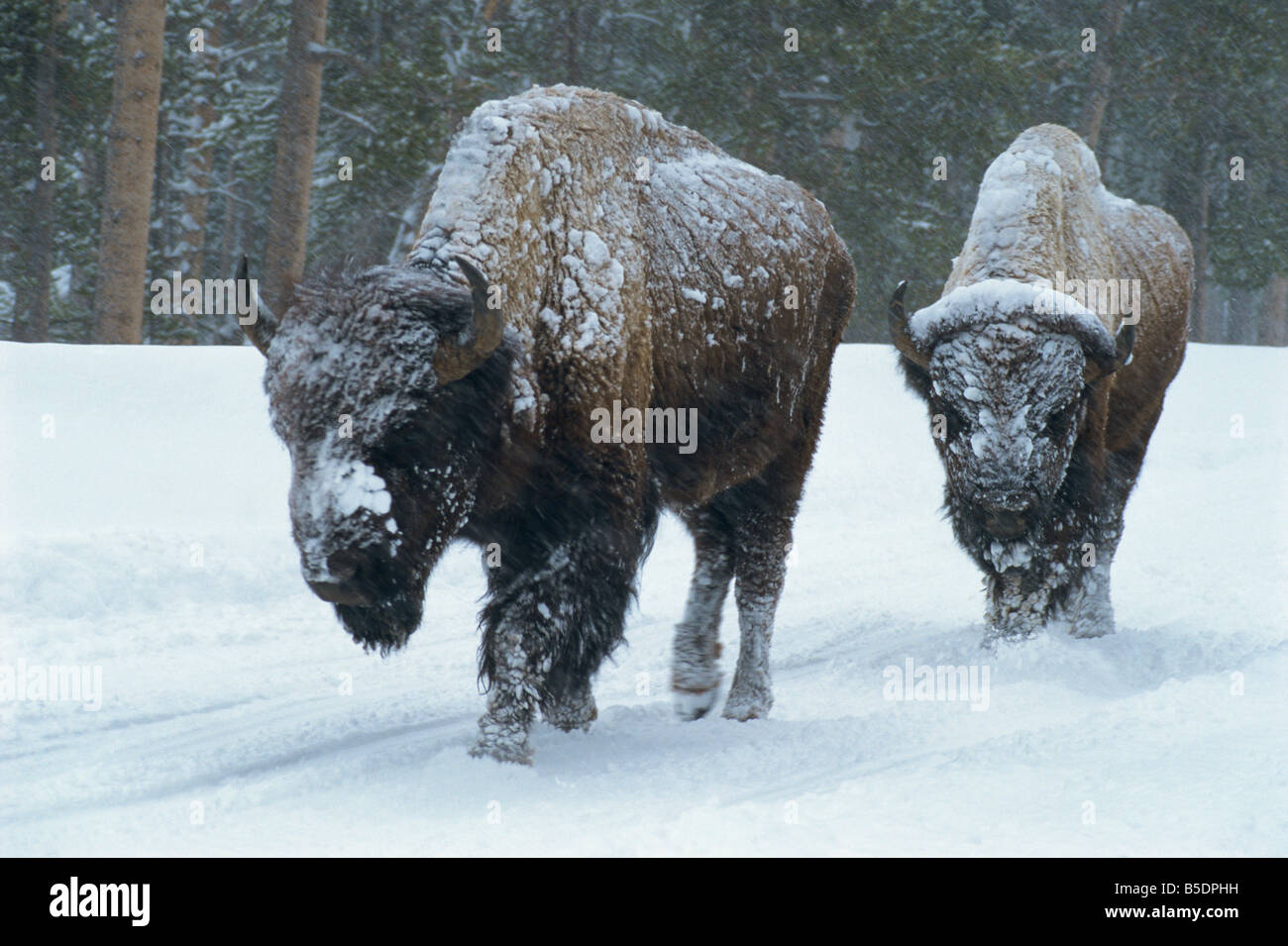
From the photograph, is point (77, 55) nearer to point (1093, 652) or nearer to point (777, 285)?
point (777, 285)

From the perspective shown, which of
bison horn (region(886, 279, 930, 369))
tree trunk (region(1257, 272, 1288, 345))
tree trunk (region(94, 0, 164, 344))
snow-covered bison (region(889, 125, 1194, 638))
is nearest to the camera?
A: snow-covered bison (region(889, 125, 1194, 638))

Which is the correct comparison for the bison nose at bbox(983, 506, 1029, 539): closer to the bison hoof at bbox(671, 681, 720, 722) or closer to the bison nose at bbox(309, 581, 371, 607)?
the bison hoof at bbox(671, 681, 720, 722)

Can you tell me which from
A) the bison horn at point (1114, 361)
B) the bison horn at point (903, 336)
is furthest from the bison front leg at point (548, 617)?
the bison horn at point (1114, 361)

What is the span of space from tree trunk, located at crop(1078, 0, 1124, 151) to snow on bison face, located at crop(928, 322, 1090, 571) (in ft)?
50.6

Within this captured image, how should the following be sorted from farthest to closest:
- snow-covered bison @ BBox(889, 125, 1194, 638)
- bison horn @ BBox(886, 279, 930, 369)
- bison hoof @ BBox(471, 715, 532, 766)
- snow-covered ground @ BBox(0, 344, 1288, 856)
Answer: bison horn @ BBox(886, 279, 930, 369) < snow-covered bison @ BBox(889, 125, 1194, 638) < bison hoof @ BBox(471, 715, 532, 766) < snow-covered ground @ BBox(0, 344, 1288, 856)

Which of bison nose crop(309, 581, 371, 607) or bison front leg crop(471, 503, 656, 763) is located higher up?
bison nose crop(309, 581, 371, 607)

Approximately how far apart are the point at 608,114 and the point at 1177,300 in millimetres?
4995

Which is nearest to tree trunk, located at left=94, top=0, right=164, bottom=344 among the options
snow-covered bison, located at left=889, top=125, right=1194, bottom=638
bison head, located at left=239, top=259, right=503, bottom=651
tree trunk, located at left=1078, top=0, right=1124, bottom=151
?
snow-covered bison, located at left=889, top=125, right=1194, bottom=638

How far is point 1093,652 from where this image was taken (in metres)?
6.23

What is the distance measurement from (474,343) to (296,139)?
38.3 ft

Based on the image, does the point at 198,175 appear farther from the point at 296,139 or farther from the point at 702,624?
the point at 702,624

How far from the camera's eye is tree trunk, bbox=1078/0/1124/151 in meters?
20.3

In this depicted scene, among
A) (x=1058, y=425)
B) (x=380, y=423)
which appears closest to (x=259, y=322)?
(x=380, y=423)

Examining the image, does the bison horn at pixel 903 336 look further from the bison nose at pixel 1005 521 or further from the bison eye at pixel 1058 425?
the bison nose at pixel 1005 521
